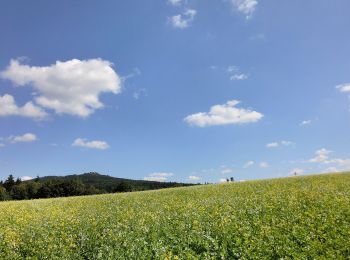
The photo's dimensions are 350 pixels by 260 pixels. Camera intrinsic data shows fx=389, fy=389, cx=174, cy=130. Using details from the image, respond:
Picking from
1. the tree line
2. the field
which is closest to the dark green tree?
the tree line

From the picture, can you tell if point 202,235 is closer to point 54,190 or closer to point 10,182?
point 54,190

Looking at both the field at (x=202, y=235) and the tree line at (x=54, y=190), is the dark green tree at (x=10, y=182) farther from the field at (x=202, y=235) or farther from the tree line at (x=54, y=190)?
the field at (x=202, y=235)

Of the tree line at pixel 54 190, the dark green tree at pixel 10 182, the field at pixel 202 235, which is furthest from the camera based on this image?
the dark green tree at pixel 10 182

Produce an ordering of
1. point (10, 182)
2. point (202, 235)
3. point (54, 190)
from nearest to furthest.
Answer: point (202, 235) < point (54, 190) < point (10, 182)

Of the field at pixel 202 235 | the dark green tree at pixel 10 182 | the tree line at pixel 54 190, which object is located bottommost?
the field at pixel 202 235

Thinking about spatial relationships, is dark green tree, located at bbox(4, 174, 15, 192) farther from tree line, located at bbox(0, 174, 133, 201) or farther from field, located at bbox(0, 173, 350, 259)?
field, located at bbox(0, 173, 350, 259)

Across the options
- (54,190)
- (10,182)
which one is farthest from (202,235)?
(10,182)

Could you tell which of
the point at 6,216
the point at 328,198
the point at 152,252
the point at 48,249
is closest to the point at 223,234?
the point at 152,252

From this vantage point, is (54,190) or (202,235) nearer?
(202,235)

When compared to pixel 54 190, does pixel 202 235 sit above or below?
below

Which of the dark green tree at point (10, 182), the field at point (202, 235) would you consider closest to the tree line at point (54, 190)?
the dark green tree at point (10, 182)

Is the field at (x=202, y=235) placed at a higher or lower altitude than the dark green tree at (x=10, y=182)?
lower

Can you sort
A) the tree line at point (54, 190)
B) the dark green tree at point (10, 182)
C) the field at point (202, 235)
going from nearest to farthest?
the field at point (202, 235) < the tree line at point (54, 190) < the dark green tree at point (10, 182)

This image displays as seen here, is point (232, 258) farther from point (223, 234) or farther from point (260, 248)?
point (223, 234)
